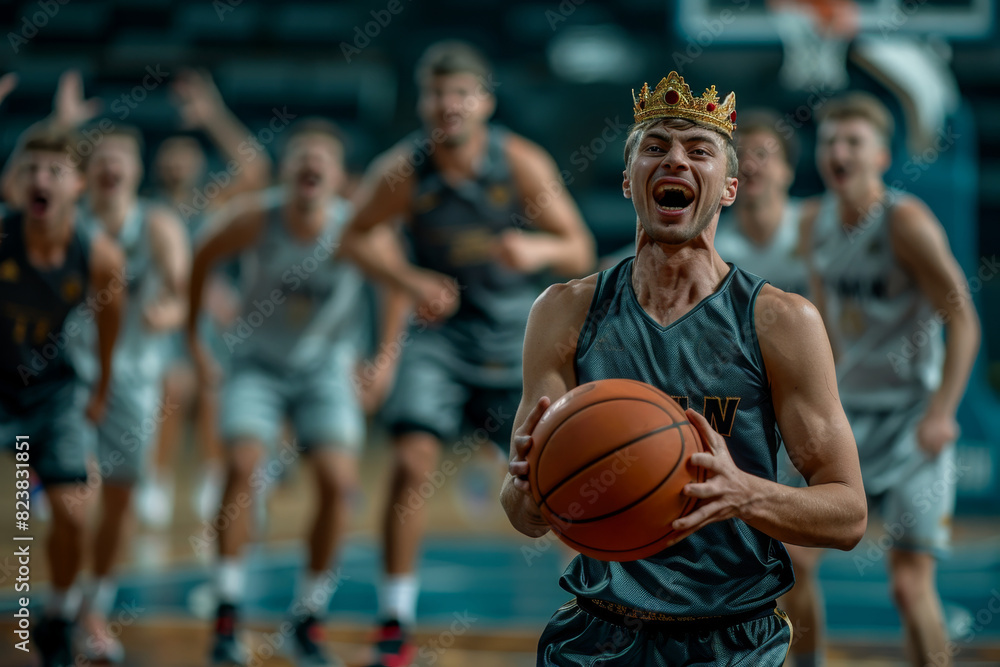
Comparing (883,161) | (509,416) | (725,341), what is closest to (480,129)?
(509,416)

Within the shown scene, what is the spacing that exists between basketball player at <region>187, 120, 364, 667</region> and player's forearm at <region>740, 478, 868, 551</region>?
10.0 ft

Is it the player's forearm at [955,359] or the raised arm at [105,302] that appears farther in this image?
the raised arm at [105,302]

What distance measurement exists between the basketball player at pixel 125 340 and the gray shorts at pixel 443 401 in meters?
1.34

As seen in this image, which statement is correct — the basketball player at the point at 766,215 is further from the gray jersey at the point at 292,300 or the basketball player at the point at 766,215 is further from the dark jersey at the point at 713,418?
the dark jersey at the point at 713,418

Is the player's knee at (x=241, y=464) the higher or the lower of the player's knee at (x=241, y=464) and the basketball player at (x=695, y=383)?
the lower

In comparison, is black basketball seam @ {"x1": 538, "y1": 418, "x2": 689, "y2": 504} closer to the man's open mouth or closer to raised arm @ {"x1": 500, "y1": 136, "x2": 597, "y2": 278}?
the man's open mouth

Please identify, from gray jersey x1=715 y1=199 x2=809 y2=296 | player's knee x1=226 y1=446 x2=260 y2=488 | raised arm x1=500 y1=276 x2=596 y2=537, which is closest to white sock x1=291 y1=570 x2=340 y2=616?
player's knee x1=226 y1=446 x2=260 y2=488

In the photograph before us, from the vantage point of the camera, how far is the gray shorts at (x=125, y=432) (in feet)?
16.9

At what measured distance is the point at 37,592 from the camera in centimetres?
569

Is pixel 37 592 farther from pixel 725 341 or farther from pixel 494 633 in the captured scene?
pixel 725 341

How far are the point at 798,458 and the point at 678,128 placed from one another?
693mm

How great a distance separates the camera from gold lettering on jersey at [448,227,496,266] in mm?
5039

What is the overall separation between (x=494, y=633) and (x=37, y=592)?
235cm

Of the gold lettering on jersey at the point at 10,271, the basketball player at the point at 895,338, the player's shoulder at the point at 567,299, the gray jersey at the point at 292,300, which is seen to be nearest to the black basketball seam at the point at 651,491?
the player's shoulder at the point at 567,299
